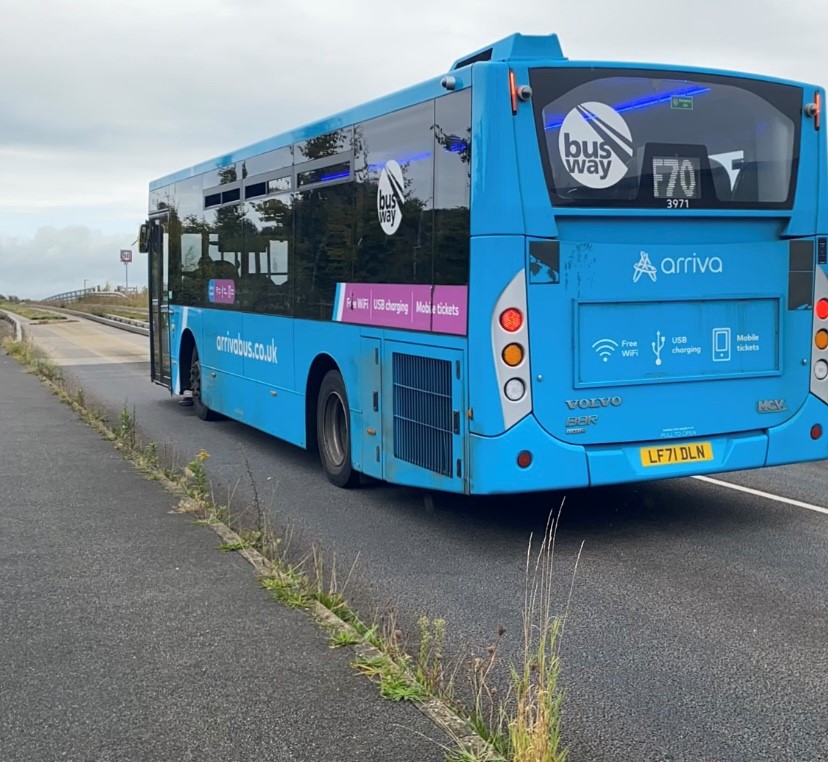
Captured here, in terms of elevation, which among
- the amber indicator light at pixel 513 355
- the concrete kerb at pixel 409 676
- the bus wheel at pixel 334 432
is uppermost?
the amber indicator light at pixel 513 355

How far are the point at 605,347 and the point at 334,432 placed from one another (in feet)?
10.6

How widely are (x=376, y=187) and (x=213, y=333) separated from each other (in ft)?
17.0

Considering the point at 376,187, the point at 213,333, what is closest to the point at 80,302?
the point at 213,333

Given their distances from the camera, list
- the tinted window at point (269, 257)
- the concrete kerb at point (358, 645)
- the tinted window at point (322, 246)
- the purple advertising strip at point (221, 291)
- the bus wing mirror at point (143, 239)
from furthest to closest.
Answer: the bus wing mirror at point (143, 239)
the purple advertising strip at point (221, 291)
the tinted window at point (269, 257)
the tinted window at point (322, 246)
the concrete kerb at point (358, 645)

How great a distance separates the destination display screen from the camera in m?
7.23

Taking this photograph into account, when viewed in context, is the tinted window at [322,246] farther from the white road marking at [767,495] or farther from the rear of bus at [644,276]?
the white road marking at [767,495]

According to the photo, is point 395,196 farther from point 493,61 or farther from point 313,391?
point 313,391

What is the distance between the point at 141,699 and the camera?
14.6ft

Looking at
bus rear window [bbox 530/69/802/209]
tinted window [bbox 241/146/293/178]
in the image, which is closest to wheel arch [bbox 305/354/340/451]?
tinted window [bbox 241/146/293/178]

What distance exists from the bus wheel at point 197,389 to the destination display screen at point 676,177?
8122 mm

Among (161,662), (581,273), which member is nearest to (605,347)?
(581,273)

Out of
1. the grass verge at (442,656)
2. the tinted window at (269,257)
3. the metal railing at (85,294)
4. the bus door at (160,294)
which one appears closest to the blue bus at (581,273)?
the grass verge at (442,656)

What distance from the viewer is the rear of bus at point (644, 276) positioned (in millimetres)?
6871

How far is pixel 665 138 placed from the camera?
7250 millimetres
